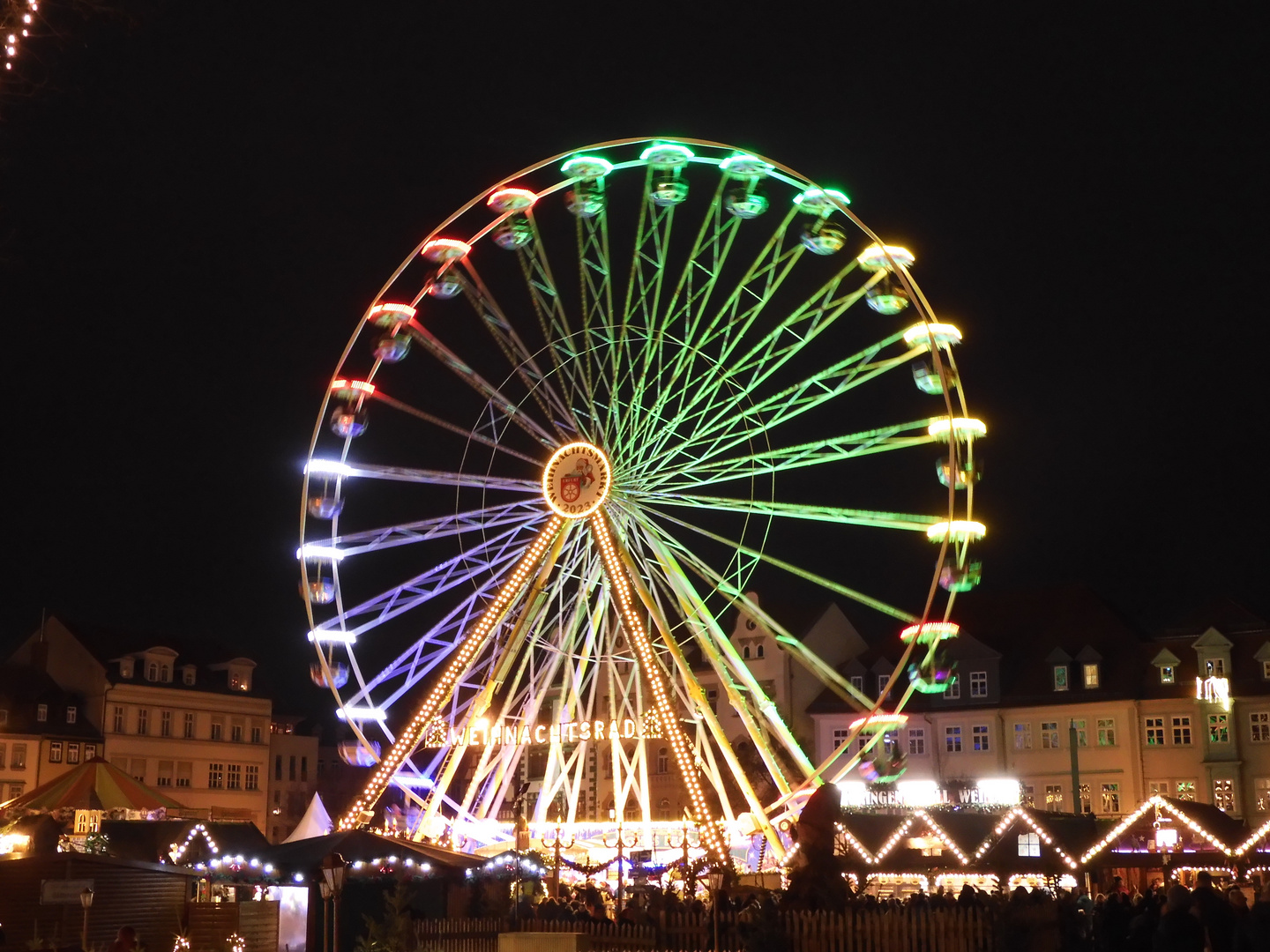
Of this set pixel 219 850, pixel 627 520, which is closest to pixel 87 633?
pixel 219 850

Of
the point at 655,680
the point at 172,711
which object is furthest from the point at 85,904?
the point at 172,711

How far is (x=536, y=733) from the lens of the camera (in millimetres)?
35781

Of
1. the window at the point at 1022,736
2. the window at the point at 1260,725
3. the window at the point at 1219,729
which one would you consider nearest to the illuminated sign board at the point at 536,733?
the window at the point at 1219,729

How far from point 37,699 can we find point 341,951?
4381 centimetres

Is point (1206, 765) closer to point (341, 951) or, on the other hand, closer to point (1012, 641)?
point (1012, 641)

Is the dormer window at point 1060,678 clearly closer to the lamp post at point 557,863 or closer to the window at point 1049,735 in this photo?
the window at point 1049,735

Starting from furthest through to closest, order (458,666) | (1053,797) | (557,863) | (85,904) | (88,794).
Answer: (1053,797) → (88,794) → (458,666) → (557,863) → (85,904)

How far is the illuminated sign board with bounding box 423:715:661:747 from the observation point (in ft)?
113

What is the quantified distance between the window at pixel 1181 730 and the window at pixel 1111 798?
8.76 feet

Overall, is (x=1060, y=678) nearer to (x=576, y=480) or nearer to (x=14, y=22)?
(x=576, y=480)

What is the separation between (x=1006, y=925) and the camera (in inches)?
746

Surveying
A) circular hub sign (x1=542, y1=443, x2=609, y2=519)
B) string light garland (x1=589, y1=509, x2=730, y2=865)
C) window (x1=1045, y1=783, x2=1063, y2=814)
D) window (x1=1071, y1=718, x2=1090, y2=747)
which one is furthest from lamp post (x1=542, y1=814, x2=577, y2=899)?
window (x1=1071, y1=718, x2=1090, y2=747)

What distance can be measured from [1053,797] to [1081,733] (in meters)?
2.50

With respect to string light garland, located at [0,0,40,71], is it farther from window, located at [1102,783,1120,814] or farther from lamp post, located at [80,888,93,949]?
window, located at [1102,783,1120,814]
